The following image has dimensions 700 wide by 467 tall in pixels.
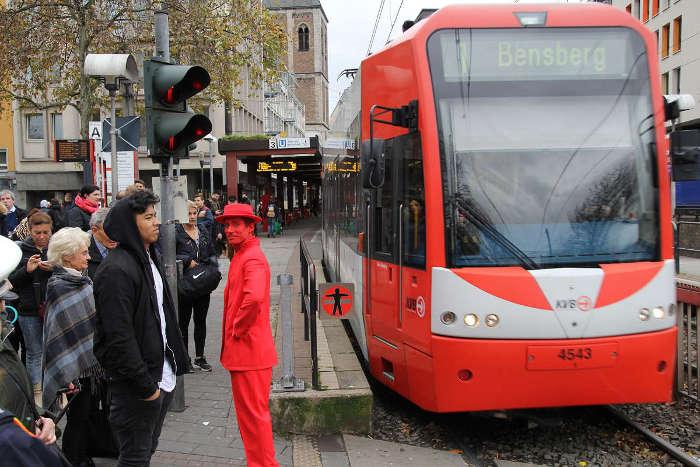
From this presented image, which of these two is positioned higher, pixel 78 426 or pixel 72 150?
pixel 72 150

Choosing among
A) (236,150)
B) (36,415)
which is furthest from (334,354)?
(236,150)

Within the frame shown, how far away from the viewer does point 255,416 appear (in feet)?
14.6

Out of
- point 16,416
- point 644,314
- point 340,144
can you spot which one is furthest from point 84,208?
point 16,416

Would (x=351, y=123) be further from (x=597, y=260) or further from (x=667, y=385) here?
(x=667, y=385)

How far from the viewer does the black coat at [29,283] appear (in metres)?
5.88

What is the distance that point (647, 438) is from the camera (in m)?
5.51

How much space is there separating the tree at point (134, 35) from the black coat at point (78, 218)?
1111cm

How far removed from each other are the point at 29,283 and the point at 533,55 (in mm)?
4532

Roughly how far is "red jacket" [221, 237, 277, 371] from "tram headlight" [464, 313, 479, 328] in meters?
1.43

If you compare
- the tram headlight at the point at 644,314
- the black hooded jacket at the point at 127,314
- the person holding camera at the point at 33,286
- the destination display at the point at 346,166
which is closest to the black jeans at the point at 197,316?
the person holding camera at the point at 33,286

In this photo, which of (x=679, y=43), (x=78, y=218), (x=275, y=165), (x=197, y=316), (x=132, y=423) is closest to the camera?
(x=132, y=423)

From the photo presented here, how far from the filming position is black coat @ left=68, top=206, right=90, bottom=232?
30.6 ft

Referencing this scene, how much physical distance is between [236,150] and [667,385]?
2485cm

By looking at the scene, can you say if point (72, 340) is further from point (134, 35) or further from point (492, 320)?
point (134, 35)
